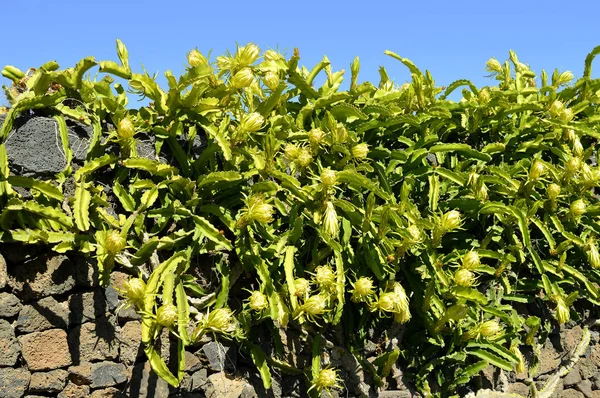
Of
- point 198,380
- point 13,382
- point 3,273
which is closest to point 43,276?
point 3,273

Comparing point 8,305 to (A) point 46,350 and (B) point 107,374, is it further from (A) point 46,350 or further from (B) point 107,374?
(B) point 107,374

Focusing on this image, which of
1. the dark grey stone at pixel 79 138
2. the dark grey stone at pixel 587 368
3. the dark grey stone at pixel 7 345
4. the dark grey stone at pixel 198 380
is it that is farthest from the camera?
the dark grey stone at pixel 587 368

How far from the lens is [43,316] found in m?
2.45

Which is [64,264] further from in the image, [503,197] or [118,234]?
[503,197]

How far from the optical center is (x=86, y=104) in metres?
2.62

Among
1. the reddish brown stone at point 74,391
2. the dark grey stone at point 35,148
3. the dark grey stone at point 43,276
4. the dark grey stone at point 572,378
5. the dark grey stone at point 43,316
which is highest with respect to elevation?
the dark grey stone at point 35,148

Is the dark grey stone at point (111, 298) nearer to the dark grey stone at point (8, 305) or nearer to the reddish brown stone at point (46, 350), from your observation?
the reddish brown stone at point (46, 350)

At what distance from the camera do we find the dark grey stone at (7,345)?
2.35m

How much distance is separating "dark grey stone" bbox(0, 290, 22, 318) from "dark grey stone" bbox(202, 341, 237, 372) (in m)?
0.76

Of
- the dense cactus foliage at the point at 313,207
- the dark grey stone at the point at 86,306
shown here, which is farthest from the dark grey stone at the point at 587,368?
the dark grey stone at the point at 86,306

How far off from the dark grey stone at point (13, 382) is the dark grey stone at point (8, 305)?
20 cm

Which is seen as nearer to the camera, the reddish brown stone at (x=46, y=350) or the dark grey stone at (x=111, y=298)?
the reddish brown stone at (x=46, y=350)

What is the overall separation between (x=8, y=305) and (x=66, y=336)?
0.25m

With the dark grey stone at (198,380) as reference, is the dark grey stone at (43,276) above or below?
above
